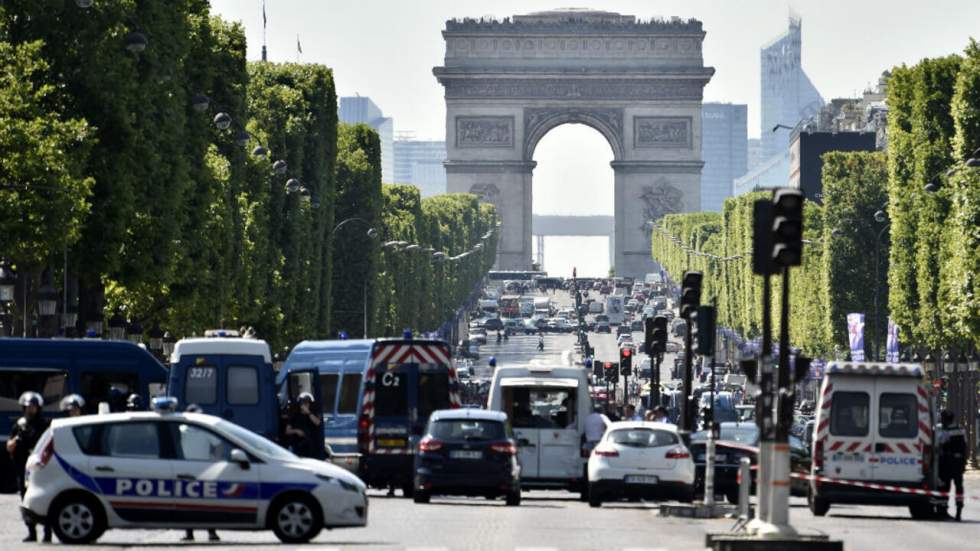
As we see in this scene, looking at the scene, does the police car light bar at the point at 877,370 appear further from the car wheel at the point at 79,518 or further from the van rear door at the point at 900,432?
the car wheel at the point at 79,518

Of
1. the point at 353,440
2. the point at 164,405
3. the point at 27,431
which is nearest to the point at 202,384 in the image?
the point at 353,440

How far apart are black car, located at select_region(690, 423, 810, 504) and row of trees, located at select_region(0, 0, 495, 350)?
12.7 meters

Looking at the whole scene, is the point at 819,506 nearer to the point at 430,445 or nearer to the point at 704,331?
the point at 430,445

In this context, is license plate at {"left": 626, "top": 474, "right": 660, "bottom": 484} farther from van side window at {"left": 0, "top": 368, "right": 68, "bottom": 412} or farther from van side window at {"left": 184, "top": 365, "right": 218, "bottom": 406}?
van side window at {"left": 0, "top": 368, "right": 68, "bottom": 412}

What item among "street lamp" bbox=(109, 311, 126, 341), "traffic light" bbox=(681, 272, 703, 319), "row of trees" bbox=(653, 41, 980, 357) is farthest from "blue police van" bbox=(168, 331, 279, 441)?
"row of trees" bbox=(653, 41, 980, 357)

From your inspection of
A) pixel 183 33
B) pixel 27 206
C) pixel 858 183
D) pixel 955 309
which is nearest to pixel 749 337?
pixel 858 183

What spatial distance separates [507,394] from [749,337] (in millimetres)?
96400

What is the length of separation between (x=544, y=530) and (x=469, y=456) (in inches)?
258

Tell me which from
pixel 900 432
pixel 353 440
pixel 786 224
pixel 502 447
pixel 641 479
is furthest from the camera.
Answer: pixel 353 440

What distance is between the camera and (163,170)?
5594 cm

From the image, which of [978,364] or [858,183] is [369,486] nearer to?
[978,364]

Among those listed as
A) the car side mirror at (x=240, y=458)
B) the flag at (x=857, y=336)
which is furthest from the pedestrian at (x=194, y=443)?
the flag at (x=857, y=336)

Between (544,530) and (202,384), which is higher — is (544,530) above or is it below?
below

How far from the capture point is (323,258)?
92.8 metres
